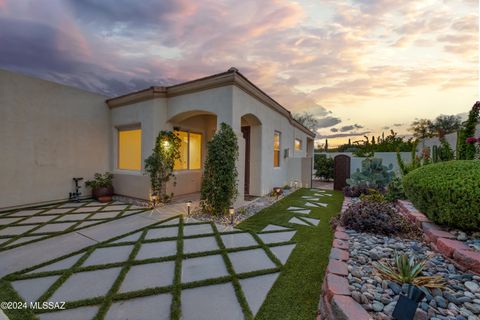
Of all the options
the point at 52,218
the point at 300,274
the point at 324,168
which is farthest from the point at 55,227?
the point at 324,168

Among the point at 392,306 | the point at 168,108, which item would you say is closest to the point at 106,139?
the point at 168,108

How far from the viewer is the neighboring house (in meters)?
5.96

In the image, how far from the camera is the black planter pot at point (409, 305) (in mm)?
1382

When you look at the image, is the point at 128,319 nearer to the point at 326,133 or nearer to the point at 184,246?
the point at 184,246

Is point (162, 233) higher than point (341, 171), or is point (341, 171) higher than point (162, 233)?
point (341, 171)

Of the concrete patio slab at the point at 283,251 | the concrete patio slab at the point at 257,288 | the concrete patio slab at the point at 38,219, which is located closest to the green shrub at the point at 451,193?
the concrete patio slab at the point at 283,251

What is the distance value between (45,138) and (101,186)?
2348mm

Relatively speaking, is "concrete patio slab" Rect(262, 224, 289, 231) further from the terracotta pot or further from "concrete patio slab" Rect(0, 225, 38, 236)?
the terracotta pot

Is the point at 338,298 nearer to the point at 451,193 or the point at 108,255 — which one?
the point at 451,193

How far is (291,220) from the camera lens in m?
→ 5.00

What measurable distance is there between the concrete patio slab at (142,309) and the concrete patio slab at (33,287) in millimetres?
1004

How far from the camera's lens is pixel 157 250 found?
3.39m

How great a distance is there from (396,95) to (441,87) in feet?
4.17

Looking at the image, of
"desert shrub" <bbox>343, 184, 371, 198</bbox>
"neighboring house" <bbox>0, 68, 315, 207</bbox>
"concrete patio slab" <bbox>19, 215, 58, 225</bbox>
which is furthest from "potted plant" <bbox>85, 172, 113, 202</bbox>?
"desert shrub" <bbox>343, 184, 371, 198</bbox>
